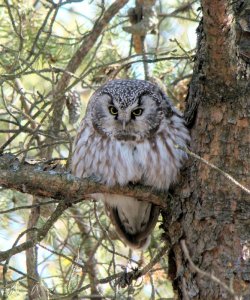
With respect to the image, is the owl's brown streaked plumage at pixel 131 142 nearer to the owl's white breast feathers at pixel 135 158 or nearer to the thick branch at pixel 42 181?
the owl's white breast feathers at pixel 135 158

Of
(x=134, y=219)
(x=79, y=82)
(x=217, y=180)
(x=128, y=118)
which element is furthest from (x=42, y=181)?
(x=79, y=82)

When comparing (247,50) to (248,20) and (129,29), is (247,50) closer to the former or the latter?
(248,20)

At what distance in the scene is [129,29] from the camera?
13.4 ft

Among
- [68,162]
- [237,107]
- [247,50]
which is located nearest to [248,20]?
[247,50]

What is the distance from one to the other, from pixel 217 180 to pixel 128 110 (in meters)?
0.76

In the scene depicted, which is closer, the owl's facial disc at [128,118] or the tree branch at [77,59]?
the owl's facial disc at [128,118]

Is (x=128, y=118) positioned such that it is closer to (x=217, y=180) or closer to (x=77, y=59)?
(x=77, y=59)

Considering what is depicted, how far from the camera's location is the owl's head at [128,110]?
3508 mm

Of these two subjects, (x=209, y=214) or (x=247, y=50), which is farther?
(x=247, y=50)

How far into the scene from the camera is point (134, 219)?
382 cm

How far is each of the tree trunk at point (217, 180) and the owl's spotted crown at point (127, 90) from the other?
45 centimetres

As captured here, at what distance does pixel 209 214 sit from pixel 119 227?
1069 mm

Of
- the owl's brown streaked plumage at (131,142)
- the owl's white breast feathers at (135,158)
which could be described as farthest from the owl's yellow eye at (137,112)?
the owl's white breast feathers at (135,158)

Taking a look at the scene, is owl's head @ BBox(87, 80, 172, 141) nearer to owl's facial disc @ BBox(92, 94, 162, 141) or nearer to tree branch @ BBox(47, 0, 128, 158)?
owl's facial disc @ BBox(92, 94, 162, 141)
